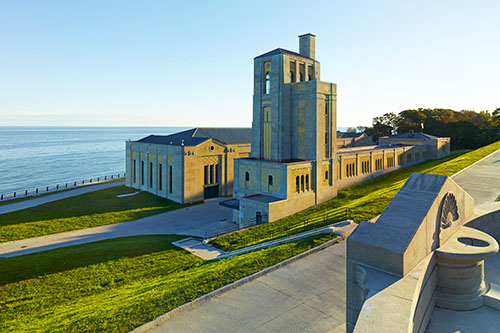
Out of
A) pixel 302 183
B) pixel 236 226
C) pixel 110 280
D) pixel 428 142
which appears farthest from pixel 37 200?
pixel 428 142

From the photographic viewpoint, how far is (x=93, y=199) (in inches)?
1930

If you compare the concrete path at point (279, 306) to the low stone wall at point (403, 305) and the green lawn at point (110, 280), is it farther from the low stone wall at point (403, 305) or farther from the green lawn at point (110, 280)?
the low stone wall at point (403, 305)

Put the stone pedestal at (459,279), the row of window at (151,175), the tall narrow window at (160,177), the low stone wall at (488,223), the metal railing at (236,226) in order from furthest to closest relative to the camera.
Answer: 1. the tall narrow window at (160,177)
2. the row of window at (151,175)
3. the metal railing at (236,226)
4. the low stone wall at (488,223)
5. the stone pedestal at (459,279)

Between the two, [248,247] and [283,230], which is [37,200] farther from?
[283,230]

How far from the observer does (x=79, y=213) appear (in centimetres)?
4106

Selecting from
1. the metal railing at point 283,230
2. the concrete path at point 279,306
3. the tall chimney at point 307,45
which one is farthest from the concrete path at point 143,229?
the tall chimney at point 307,45

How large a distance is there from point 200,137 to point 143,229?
2234cm

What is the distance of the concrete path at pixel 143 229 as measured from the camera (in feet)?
100

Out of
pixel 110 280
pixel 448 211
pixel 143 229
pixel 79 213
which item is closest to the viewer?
pixel 448 211

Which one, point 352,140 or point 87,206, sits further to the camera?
point 352,140

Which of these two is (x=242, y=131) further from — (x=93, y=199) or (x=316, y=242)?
(x=316, y=242)

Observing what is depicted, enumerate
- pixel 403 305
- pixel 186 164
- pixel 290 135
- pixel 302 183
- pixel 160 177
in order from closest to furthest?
pixel 403 305 < pixel 302 183 < pixel 290 135 < pixel 186 164 < pixel 160 177

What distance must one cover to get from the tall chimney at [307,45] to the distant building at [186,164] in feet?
64.4

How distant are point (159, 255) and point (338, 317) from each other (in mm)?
17422
